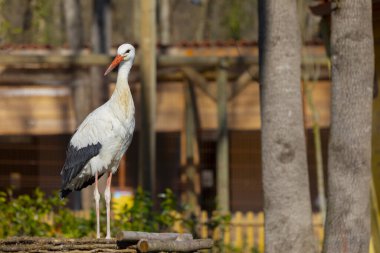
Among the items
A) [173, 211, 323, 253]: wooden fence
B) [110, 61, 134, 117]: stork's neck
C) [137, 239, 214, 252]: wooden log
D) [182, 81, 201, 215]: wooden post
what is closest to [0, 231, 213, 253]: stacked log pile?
[137, 239, 214, 252]: wooden log

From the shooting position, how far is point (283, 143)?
441 inches

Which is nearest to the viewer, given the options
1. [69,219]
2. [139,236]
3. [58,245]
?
[139,236]

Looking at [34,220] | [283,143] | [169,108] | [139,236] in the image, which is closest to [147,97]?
[169,108]

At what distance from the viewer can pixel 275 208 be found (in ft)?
36.8

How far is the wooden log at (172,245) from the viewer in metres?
8.48

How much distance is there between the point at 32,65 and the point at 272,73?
32.4 ft

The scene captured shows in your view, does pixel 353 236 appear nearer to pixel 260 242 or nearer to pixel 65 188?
pixel 65 188

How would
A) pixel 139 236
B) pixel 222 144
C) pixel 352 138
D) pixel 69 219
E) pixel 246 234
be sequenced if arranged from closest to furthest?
1. pixel 139 236
2. pixel 352 138
3. pixel 69 219
4. pixel 246 234
5. pixel 222 144

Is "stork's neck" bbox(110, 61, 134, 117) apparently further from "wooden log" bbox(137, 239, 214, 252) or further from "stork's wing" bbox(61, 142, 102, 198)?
"wooden log" bbox(137, 239, 214, 252)

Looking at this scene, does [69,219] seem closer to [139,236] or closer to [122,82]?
[122,82]

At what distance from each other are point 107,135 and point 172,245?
203 centimetres

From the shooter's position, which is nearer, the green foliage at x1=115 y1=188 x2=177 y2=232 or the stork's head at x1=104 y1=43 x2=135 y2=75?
the stork's head at x1=104 y1=43 x2=135 y2=75

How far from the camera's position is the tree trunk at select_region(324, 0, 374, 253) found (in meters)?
10.9

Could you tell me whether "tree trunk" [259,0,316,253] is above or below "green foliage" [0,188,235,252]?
above
